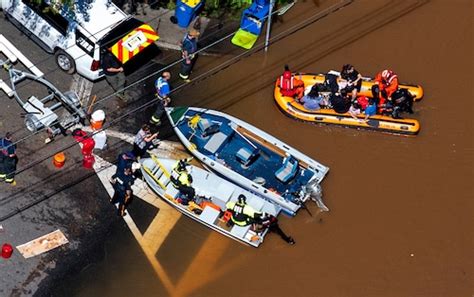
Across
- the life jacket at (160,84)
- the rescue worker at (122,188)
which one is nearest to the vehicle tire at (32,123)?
the rescue worker at (122,188)

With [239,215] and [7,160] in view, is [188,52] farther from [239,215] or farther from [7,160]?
[7,160]

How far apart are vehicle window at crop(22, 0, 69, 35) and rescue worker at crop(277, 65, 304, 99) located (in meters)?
5.87

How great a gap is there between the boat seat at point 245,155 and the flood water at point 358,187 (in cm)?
153

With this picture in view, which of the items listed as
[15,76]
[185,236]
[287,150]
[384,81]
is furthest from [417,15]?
[15,76]

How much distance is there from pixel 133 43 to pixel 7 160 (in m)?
4.56

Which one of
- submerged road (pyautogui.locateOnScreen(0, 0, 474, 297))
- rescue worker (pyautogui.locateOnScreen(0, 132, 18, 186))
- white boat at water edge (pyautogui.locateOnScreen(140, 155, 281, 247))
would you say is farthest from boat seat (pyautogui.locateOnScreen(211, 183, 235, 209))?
rescue worker (pyautogui.locateOnScreen(0, 132, 18, 186))

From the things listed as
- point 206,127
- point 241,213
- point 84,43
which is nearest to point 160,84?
point 206,127

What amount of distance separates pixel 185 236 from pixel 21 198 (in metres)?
4.11

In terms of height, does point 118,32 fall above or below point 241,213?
above

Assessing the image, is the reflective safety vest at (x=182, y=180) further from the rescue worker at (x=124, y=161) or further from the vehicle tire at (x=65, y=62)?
the vehicle tire at (x=65, y=62)

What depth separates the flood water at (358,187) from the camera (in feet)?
68.0

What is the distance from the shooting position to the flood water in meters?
20.7

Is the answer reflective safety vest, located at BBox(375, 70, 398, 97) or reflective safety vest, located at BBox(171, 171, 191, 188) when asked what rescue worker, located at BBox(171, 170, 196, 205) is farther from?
reflective safety vest, located at BBox(375, 70, 398, 97)

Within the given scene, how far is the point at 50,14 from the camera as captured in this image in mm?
23172
